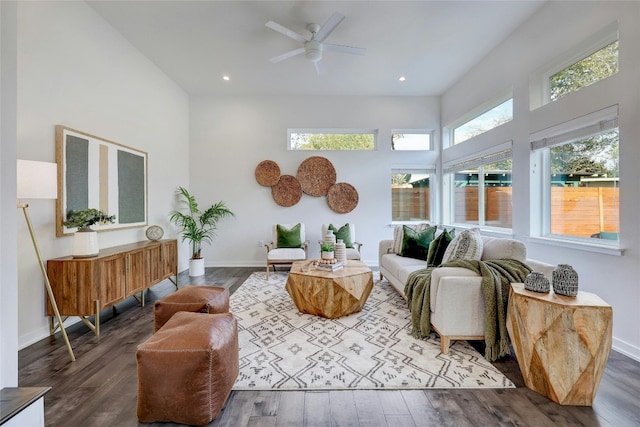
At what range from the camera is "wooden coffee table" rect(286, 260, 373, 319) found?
2879mm

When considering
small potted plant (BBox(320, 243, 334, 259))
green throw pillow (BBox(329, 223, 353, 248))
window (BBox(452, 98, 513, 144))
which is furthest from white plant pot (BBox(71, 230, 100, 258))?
window (BBox(452, 98, 513, 144))

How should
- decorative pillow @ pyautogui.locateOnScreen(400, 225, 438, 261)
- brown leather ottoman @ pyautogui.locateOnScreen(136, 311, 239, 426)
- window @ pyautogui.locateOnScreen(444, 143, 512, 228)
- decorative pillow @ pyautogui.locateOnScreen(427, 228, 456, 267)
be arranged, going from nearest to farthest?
brown leather ottoman @ pyautogui.locateOnScreen(136, 311, 239, 426) → decorative pillow @ pyautogui.locateOnScreen(427, 228, 456, 267) → decorative pillow @ pyautogui.locateOnScreen(400, 225, 438, 261) → window @ pyautogui.locateOnScreen(444, 143, 512, 228)

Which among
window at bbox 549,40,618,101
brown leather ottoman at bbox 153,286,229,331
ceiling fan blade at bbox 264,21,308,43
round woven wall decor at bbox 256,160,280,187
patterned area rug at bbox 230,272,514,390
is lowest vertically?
patterned area rug at bbox 230,272,514,390

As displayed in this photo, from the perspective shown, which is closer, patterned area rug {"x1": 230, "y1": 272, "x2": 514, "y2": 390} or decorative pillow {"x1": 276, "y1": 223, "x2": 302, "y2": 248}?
patterned area rug {"x1": 230, "y1": 272, "x2": 514, "y2": 390}

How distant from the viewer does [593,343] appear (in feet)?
5.32

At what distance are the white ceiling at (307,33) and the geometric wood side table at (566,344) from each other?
10.6 ft

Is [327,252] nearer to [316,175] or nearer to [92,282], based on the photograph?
[92,282]

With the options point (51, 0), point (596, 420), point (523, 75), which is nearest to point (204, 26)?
point (51, 0)

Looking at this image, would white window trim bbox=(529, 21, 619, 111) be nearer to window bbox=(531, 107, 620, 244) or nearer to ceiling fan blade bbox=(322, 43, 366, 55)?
window bbox=(531, 107, 620, 244)

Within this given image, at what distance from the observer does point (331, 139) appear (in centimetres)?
573

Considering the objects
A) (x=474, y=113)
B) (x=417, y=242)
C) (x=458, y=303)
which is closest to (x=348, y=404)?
(x=458, y=303)

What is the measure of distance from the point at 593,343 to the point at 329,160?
4.65m

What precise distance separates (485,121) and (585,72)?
1675mm

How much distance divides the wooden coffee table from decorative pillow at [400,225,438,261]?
96 cm
